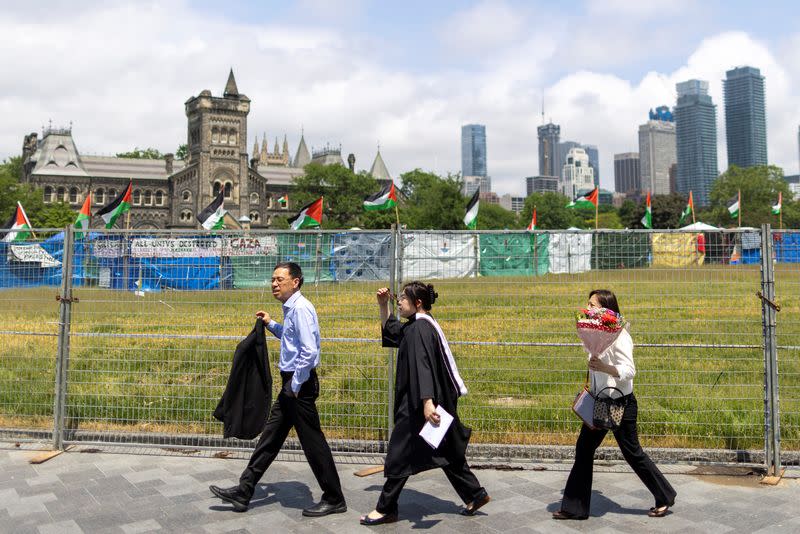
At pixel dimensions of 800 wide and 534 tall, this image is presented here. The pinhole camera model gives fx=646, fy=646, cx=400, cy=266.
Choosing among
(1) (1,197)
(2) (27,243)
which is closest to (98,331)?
(2) (27,243)

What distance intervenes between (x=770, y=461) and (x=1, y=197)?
68521mm

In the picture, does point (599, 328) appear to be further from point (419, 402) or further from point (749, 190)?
point (749, 190)

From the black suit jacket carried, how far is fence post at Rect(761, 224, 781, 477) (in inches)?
187

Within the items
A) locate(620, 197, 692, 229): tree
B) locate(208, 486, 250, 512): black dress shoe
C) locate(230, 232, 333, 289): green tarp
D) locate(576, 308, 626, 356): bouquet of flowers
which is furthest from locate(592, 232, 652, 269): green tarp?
locate(620, 197, 692, 229): tree

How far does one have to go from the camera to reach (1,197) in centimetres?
6053

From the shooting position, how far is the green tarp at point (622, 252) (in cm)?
648

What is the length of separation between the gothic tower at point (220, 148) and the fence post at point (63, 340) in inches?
3222

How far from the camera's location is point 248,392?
5.48 meters

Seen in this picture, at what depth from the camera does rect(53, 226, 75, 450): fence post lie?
274 inches

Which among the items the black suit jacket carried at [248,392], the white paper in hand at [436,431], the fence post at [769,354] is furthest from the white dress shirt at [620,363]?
the black suit jacket carried at [248,392]

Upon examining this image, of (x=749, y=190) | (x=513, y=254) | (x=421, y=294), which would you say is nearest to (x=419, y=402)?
(x=421, y=294)

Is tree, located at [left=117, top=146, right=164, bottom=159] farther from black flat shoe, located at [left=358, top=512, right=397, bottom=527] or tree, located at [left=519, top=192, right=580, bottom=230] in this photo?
black flat shoe, located at [left=358, top=512, right=397, bottom=527]

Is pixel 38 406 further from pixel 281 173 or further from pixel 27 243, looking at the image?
pixel 281 173

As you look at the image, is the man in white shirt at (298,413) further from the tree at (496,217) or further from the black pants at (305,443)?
the tree at (496,217)
